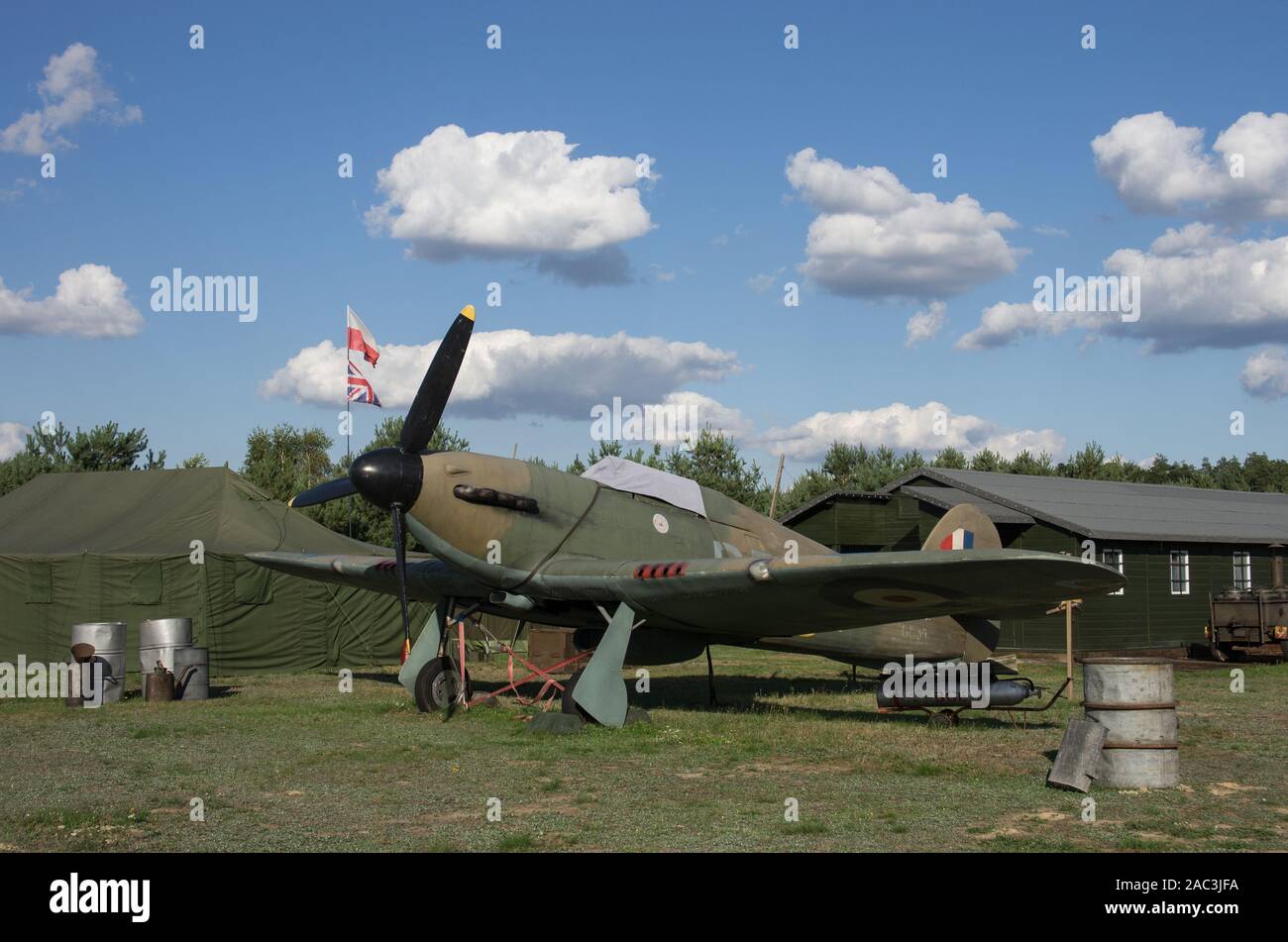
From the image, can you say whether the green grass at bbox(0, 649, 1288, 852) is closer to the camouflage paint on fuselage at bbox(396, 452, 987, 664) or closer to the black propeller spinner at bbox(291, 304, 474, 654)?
the camouflage paint on fuselage at bbox(396, 452, 987, 664)

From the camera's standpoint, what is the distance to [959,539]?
16.6 m

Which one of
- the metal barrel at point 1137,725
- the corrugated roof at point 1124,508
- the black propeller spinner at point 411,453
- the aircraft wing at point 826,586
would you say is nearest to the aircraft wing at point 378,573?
the black propeller spinner at point 411,453

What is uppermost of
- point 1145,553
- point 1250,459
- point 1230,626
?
point 1250,459

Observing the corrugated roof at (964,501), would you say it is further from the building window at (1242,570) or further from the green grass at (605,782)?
the green grass at (605,782)

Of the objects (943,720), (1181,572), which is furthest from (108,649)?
(1181,572)

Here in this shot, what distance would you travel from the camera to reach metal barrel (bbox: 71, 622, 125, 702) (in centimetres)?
1659

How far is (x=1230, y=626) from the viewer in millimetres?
26312

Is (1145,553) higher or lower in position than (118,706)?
higher

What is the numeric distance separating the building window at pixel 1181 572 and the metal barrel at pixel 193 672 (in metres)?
23.4

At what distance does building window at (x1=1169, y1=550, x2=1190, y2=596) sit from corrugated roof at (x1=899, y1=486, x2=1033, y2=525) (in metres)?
4.59

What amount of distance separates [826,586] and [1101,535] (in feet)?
53.4

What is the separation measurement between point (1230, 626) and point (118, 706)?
23.7 metres
